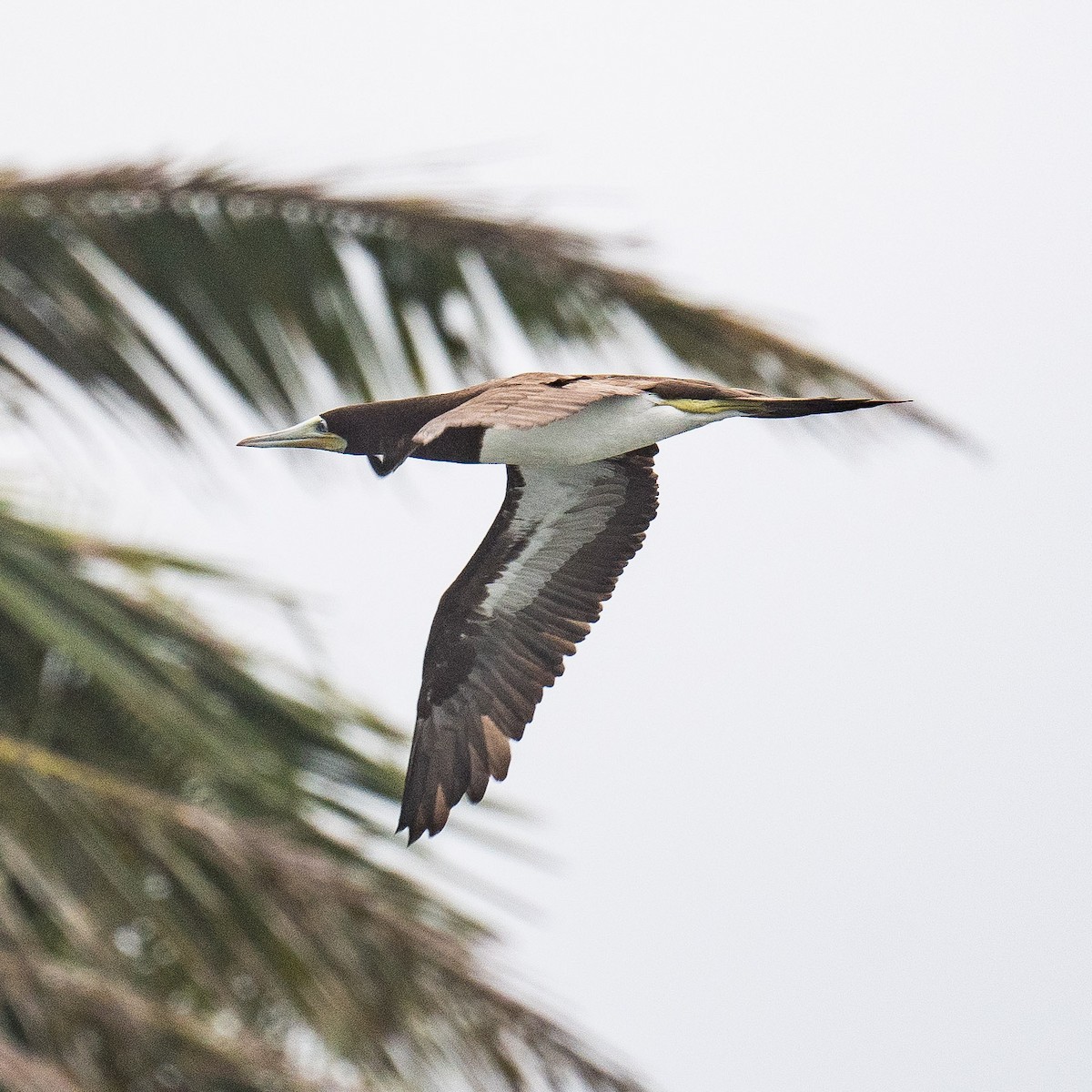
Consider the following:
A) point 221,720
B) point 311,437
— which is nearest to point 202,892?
point 221,720

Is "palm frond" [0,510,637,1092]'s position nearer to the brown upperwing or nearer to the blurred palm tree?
the blurred palm tree

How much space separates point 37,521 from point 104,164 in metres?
1.27

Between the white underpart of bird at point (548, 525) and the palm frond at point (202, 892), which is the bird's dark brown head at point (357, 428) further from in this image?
the palm frond at point (202, 892)

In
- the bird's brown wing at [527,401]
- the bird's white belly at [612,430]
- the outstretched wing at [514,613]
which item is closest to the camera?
the bird's brown wing at [527,401]

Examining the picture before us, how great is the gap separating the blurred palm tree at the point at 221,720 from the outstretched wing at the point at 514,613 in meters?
0.78

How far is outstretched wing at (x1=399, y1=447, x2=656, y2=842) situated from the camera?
5031mm

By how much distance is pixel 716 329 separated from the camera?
639 centimetres

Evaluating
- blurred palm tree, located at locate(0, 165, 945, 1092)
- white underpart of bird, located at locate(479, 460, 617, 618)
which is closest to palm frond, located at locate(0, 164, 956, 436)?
blurred palm tree, located at locate(0, 165, 945, 1092)

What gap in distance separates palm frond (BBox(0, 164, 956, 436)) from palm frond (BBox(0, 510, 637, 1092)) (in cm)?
97

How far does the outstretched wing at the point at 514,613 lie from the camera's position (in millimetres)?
5031

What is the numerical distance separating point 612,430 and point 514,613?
4.04 feet

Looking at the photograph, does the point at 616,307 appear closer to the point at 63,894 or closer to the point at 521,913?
the point at 521,913

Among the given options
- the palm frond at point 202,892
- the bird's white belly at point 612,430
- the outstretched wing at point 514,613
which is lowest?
the palm frond at point 202,892

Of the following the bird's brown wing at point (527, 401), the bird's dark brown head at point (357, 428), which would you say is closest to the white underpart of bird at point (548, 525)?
the bird's dark brown head at point (357, 428)
